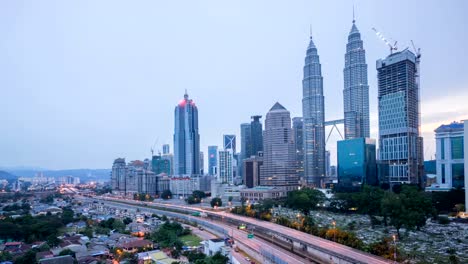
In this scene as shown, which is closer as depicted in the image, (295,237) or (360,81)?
(295,237)

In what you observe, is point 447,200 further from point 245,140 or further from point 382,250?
point 245,140

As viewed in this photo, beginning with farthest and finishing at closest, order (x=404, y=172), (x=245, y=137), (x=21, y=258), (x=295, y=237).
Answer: (x=245, y=137)
(x=404, y=172)
(x=295, y=237)
(x=21, y=258)

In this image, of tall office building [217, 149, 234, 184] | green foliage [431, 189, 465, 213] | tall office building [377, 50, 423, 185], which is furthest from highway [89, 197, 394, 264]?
tall office building [217, 149, 234, 184]

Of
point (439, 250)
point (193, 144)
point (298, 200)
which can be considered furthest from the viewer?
point (193, 144)

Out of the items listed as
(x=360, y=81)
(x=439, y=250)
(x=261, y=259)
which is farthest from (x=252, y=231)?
(x=360, y=81)

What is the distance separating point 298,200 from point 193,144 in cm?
10106

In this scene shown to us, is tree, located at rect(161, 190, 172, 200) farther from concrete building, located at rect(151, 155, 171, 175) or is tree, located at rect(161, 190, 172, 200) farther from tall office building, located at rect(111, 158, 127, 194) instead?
concrete building, located at rect(151, 155, 171, 175)

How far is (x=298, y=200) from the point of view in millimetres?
41094

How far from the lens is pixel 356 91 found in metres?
105

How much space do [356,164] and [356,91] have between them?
1802 inches

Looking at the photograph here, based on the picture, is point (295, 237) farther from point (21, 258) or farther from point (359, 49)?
point (359, 49)

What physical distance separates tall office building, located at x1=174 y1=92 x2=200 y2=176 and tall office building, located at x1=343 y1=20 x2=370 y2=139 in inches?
2400

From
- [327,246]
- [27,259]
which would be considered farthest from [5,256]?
[327,246]

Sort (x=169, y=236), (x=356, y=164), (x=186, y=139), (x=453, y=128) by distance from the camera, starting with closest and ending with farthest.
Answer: (x=169, y=236)
(x=453, y=128)
(x=356, y=164)
(x=186, y=139)
